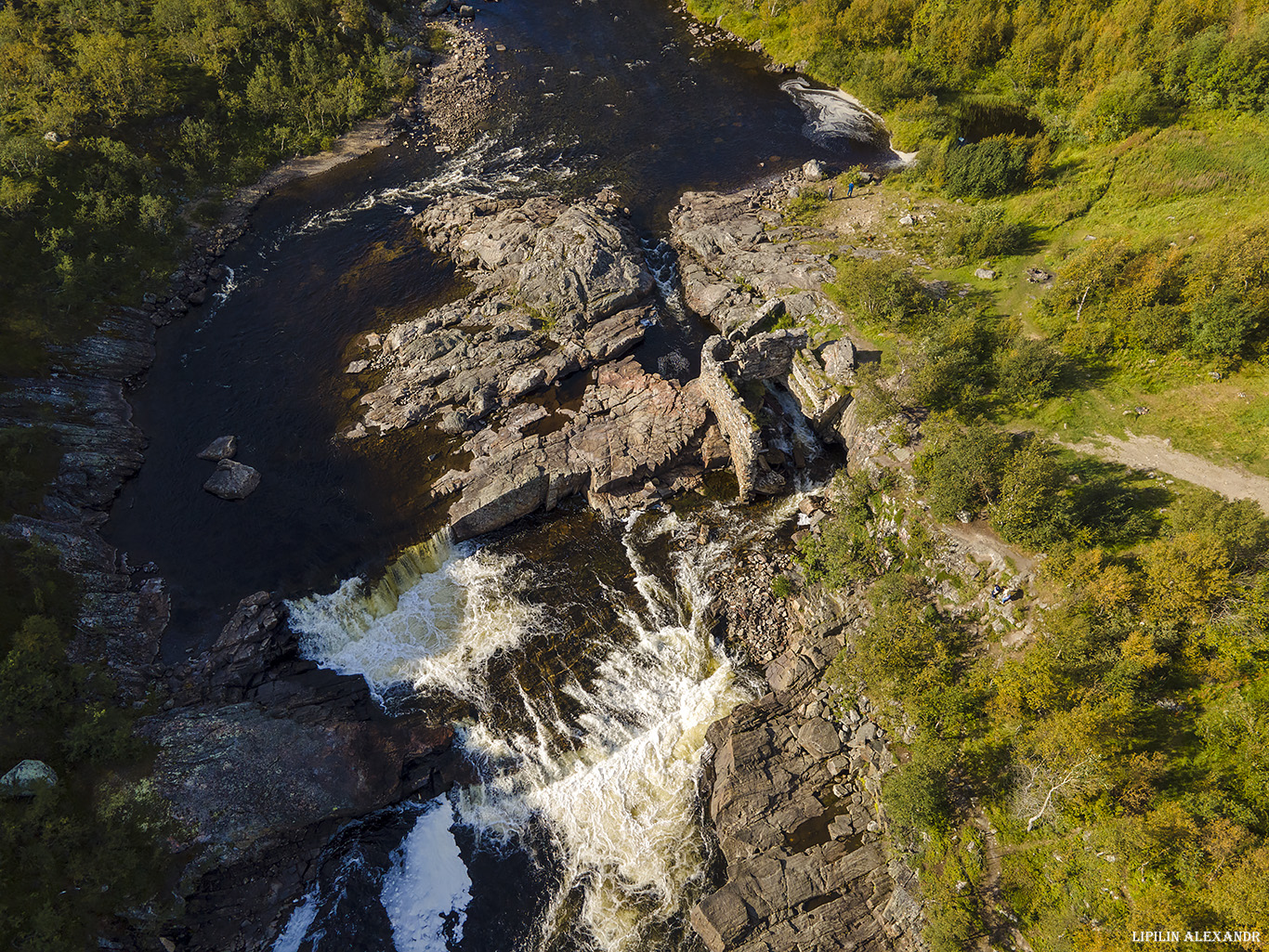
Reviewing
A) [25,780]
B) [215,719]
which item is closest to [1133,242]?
[215,719]

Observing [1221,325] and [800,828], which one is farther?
[1221,325]

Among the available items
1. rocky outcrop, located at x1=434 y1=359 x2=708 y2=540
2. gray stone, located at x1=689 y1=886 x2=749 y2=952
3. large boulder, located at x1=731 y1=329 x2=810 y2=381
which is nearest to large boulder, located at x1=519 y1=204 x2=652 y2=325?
rocky outcrop, located at x1=434 y1=359 x2=708 y2=540

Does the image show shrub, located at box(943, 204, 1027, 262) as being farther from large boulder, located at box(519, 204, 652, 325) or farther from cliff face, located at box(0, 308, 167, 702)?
cliff face, located at box(0, 308, 167, 702)

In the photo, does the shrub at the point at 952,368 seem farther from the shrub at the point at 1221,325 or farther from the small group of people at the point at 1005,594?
the small group of people at the point at 1005,594

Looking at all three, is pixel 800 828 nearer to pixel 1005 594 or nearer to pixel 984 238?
pixel 1005 594

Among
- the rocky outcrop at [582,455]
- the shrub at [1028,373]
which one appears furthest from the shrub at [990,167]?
the rocky outcrop at [582,455]
